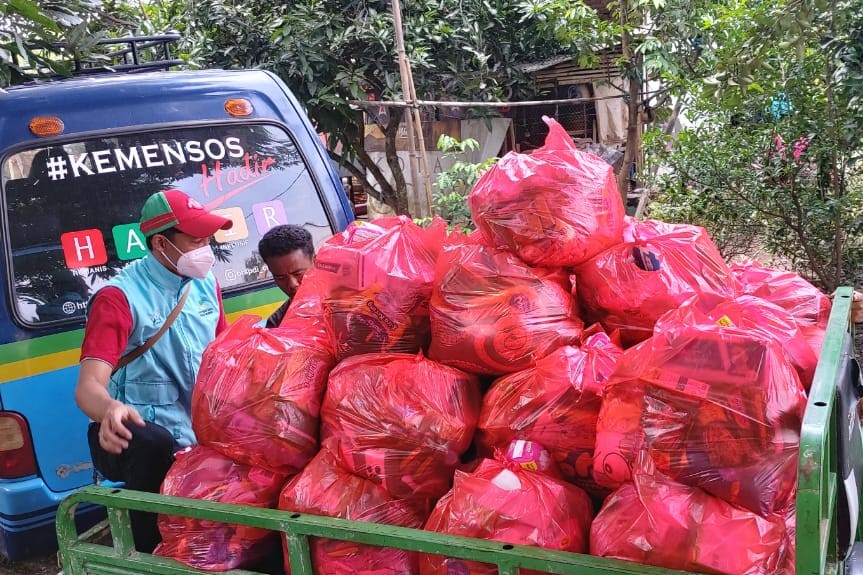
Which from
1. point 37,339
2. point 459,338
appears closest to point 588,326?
point 459,338

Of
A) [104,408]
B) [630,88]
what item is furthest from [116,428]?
[630,88]

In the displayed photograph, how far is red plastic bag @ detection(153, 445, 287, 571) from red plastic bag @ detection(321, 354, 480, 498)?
Answer: 0.30 m

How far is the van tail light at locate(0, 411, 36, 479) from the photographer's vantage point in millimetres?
3354

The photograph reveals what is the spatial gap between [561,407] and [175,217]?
166 centimetres

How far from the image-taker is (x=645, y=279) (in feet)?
7.54

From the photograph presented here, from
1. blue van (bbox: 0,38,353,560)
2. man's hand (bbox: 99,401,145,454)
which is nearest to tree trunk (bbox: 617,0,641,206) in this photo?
blue van (bbox: 0,38,353,560)

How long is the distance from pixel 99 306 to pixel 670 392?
6.54 ft

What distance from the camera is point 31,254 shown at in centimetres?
348

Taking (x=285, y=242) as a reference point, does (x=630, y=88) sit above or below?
above

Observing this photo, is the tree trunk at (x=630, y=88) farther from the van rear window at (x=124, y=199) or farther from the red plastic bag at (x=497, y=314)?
the red plastic bag at (x=497, y=314)

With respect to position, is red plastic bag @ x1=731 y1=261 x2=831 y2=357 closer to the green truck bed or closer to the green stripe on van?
the green truck bed

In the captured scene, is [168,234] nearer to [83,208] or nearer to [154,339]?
[154,339]

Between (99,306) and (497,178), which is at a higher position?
(497,178)

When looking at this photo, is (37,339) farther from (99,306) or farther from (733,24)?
(733,24)
